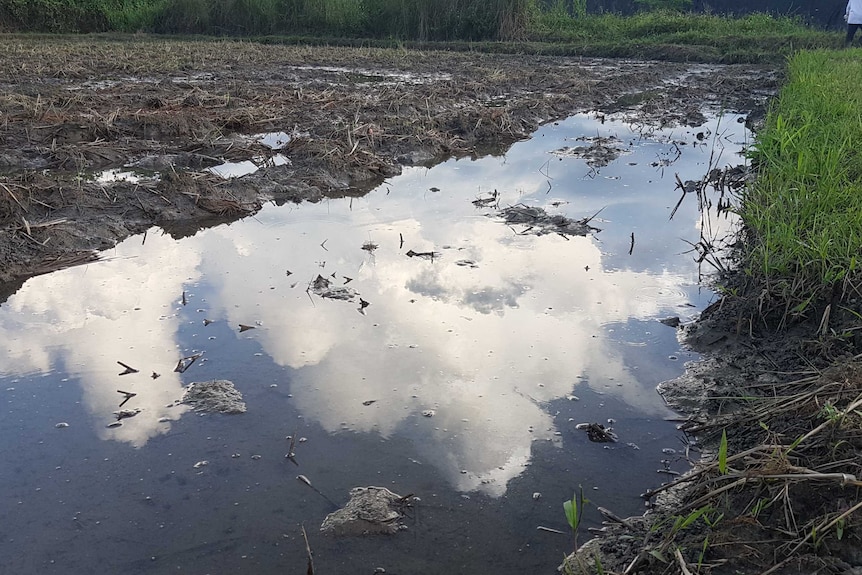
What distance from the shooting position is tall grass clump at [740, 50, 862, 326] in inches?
131

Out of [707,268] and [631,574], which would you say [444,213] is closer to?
[707,268]

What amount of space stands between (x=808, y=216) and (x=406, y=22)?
16.7m

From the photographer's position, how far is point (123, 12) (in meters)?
21.1

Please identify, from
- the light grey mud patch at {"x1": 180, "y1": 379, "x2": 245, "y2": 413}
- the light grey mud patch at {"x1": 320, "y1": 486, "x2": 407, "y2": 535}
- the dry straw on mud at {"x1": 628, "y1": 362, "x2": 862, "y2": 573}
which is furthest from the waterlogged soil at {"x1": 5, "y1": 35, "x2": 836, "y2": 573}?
the light grey mud patch at {"x1": 180, "y1": 379, "x2": 245, "y2": 413}

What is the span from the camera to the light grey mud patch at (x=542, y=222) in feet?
16.9

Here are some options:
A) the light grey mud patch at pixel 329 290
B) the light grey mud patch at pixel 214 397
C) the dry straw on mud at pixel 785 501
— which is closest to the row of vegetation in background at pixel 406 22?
the light grey mud patch at pixel 329 290

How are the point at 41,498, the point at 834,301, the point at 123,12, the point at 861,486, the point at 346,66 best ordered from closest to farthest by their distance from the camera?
1. the point at 861,486
2. the point at 41,498
3. the point at 834,301
4. the point at 346,66
5. the point at 123,12

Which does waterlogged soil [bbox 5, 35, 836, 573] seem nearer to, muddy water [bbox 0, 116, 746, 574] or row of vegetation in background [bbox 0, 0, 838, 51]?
muddy water [bbox 0, 116, 746, 574]

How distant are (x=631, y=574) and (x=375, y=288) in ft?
8.23

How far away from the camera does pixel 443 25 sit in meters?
18.8

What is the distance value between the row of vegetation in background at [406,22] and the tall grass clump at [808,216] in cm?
1218

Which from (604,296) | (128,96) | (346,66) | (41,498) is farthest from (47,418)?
(346,66)

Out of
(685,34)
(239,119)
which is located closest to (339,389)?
(239,119)

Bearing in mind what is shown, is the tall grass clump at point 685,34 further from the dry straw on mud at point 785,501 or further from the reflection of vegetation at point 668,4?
the dry straw on mud at point 785,501
